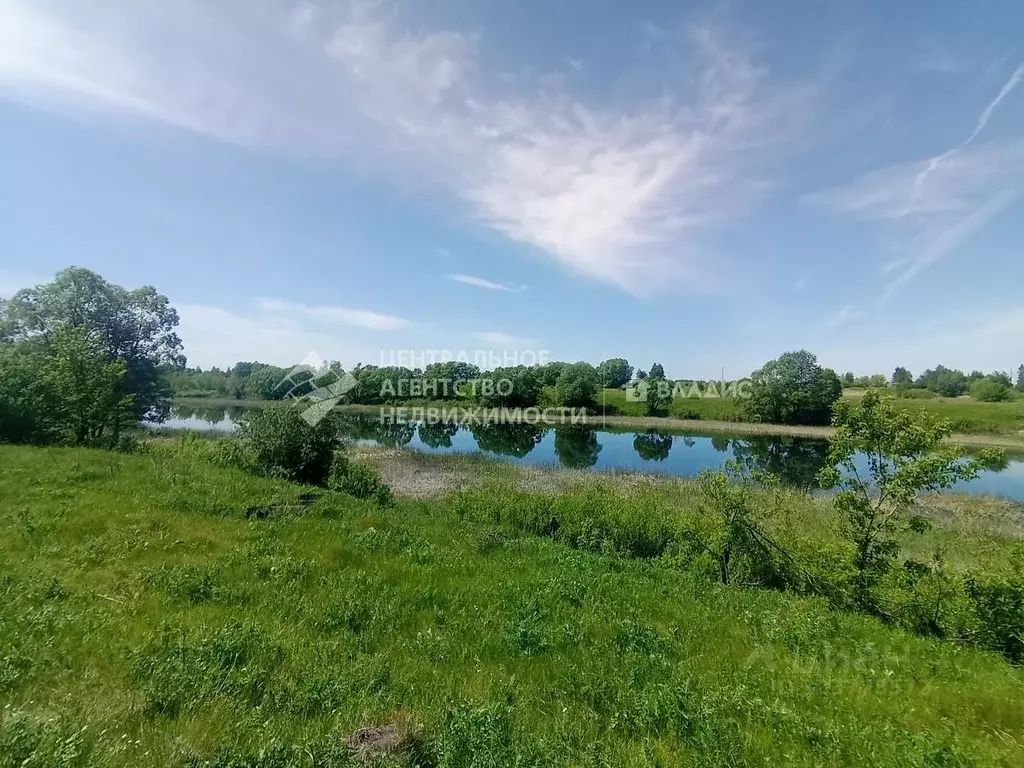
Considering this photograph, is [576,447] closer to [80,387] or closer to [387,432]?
[387,432]

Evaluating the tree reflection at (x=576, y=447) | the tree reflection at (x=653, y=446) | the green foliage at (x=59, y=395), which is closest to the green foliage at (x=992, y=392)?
the tree reflection at (x=653, y=446)

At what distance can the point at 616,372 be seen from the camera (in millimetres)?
145000

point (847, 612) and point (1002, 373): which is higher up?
point (1002, 373)

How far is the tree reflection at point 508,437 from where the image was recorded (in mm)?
46284

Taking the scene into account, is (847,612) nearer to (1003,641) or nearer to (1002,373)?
(1003,641)

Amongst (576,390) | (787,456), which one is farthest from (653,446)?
(576,390)

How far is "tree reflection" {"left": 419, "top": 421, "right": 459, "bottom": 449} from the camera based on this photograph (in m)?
49.6

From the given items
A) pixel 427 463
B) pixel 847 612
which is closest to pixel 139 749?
pixel 847 612

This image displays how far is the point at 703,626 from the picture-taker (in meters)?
7.48

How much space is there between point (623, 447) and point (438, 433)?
23387 mm

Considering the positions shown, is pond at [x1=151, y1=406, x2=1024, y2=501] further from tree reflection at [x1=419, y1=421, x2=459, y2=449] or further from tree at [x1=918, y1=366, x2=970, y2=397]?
tree at [x1=918, y1=366, x2=970, y2=397]

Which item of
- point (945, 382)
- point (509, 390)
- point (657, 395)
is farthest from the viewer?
point (945, 382)

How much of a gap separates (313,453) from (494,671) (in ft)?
52.8

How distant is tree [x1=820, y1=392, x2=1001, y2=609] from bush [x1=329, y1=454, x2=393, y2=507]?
13984 mm
